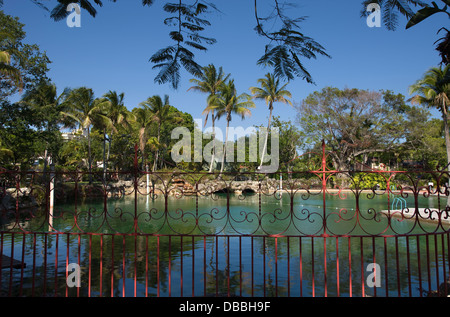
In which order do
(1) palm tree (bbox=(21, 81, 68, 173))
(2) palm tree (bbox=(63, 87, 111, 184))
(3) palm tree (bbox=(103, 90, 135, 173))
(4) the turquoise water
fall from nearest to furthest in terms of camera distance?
(4) the turquoise water, (1) palm tree (bbox=(21, 81, 68, 173)), (2) palm tree (bbox=(63, 87, 111, 184)), (3) palm tree (bbox=(103, 90, 135, 173))

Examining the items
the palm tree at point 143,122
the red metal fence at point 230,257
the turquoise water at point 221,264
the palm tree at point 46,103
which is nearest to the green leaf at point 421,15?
the red metal fence at point 230,257

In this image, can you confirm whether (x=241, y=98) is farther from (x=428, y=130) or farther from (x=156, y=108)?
(x=428, y=130)

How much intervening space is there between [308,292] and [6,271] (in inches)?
238

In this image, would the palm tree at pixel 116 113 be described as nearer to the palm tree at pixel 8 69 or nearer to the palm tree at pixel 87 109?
the palm tree at pixel 87 109

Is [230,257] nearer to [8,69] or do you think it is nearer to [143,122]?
[8,69]

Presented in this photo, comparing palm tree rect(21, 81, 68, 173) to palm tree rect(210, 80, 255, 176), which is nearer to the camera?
palm tree rect(21, 81, 68, 173)

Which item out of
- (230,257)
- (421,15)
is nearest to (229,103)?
(230,257)

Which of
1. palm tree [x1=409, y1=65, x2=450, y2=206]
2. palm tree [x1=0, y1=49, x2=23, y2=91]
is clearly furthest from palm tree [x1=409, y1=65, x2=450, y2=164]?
palm tree [x1=0, y1=49, x2=23, y2=91]

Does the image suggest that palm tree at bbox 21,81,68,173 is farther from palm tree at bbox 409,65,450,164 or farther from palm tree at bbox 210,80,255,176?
palm tree at bbox 409,65,450,164

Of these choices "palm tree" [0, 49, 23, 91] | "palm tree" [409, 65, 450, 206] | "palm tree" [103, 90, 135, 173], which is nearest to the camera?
"palm tree" [0, 49, 23, 91]

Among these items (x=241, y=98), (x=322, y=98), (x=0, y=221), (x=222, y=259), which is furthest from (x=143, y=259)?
(x=322, y=98)

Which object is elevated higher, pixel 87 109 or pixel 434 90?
pixel 87 109
